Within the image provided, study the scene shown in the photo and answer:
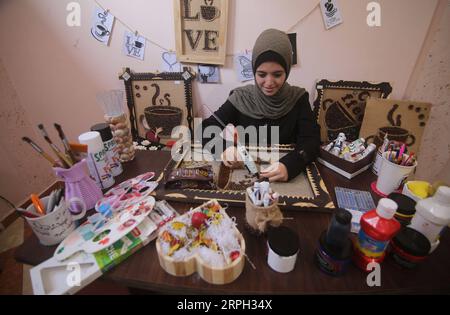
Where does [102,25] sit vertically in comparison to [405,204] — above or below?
above

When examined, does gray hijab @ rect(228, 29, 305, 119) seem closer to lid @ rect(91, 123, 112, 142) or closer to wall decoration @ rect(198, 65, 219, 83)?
wall decoration @ rect(198, 65, 219, 83)

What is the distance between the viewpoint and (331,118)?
47.3 inches

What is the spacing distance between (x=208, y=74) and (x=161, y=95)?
29 cm

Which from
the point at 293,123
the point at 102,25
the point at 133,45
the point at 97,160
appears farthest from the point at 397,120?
the point at 102,25

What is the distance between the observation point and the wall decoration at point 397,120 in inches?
40.5

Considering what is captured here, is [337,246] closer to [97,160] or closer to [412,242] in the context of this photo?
[412,242]

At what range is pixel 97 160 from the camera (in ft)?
2.49

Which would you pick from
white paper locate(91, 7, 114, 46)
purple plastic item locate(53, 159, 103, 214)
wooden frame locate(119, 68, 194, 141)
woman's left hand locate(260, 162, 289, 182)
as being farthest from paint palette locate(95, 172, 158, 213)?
white paper locate(91, 7, 114, 46)

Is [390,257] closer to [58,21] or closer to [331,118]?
[331,118]

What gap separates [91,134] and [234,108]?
66cm

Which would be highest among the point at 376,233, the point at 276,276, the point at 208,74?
the point at 208,74

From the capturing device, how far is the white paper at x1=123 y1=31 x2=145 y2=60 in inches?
47.4

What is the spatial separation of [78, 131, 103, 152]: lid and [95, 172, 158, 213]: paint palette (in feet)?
0.48

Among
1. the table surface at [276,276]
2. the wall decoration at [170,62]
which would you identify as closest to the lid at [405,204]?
the table surface at [276,276]
